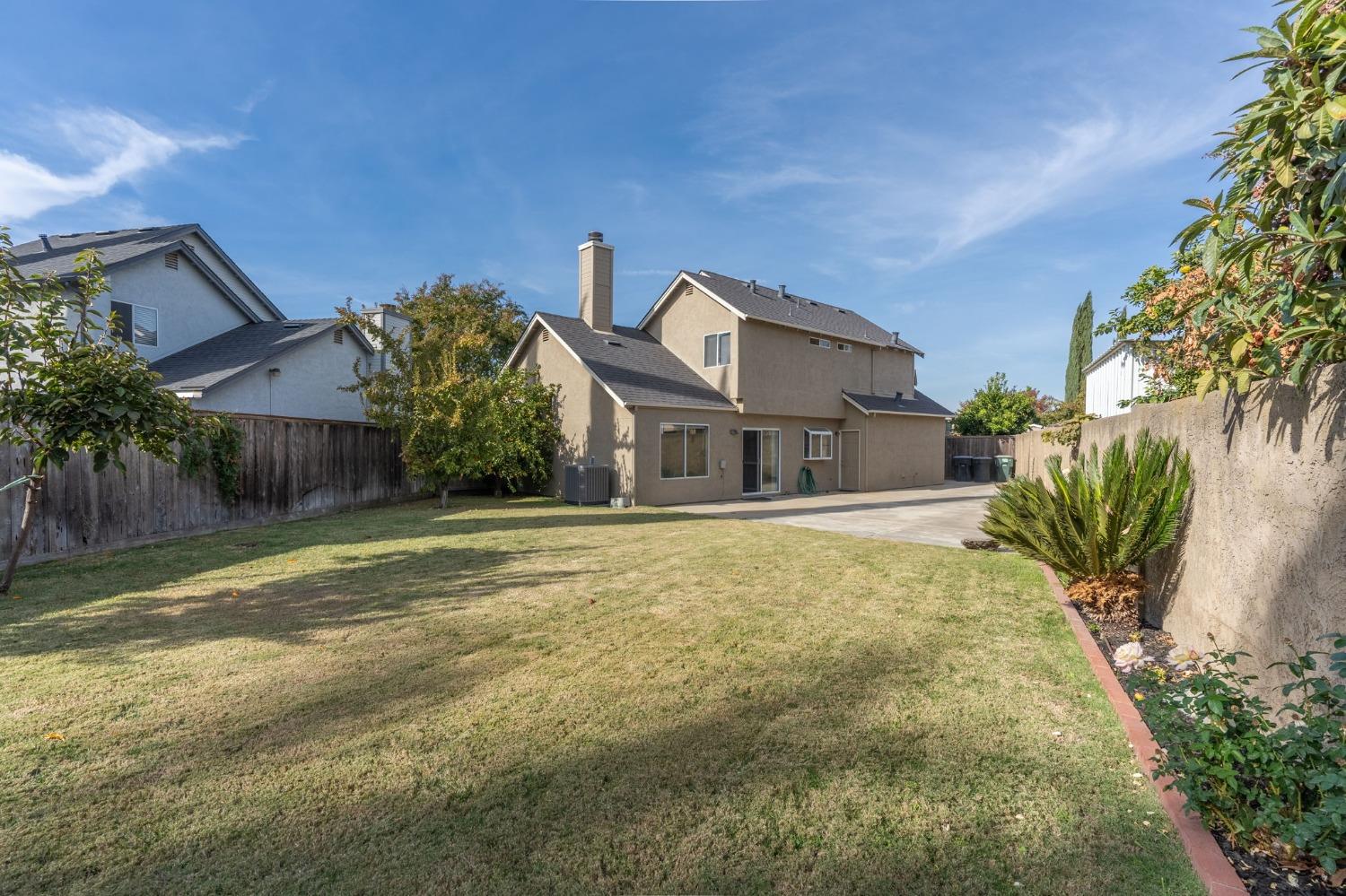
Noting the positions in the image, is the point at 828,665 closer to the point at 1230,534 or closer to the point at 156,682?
the point at 1230,534

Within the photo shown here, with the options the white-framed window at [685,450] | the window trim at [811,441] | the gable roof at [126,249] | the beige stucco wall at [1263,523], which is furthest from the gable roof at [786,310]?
the beige stucco wall at [1263,523]

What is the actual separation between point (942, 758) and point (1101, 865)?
834 millimetres

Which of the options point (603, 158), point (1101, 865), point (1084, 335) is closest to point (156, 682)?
point (1101, 865)

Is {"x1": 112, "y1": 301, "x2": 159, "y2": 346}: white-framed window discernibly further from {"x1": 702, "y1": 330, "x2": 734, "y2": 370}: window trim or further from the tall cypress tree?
the tall cypress tree

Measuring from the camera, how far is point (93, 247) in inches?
671

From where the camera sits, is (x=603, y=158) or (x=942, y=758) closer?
(x=942, y=758)

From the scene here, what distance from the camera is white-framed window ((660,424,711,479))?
17.4 meters

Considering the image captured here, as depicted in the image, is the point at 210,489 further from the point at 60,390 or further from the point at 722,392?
the point at 722,392

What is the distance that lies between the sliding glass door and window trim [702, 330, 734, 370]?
90.8 inches

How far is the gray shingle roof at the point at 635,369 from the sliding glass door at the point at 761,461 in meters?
1.71

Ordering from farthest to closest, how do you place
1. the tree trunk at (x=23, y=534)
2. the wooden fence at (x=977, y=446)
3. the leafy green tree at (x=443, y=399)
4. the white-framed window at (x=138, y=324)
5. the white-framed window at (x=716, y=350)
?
the wooden fence at (x=977, y=446) → the white-framed window at (x=716, y=350) → the white-framed window at (x=138, y=324) → the leafy green tree at (x=443, y=399) → the tree trunk at (x=23, y=534)

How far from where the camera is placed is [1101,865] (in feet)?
7.70

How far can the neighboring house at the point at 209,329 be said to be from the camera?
1700 centimetres

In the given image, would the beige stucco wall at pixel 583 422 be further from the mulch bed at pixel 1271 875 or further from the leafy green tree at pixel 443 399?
the mulch bed at pixel 1271 875
